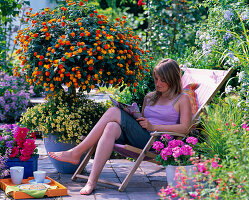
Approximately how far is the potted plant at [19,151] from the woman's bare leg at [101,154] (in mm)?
568

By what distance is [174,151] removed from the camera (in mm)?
3125

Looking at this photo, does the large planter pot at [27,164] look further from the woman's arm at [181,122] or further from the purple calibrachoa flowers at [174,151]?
the purple calibrachoa flowers at [174,151]

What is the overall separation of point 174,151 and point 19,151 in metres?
1.37

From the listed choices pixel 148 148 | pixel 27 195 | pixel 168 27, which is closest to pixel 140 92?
pixel 148 148

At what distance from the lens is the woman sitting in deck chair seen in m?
3.46

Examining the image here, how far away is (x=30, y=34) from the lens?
3.87 m

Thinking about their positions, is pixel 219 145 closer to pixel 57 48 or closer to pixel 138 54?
pixel 138 54

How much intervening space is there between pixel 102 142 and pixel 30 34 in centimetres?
123

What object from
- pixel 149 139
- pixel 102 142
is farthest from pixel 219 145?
pixel 102 142

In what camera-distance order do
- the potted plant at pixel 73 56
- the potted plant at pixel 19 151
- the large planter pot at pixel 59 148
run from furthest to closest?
the large planter pot at pixel 59 148 → the potted plant at pixel 73 56 → the potted plant at pixel 19 151

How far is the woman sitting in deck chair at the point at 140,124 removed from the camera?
3.46m

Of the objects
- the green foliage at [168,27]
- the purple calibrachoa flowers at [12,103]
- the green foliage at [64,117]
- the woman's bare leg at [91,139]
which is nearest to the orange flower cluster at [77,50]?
the green foliage at [64,117]

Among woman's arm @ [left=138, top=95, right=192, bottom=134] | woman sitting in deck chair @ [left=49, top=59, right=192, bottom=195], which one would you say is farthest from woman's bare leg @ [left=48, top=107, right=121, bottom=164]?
woman's arm @ [left=138, top=95, right=192, bottom=134]

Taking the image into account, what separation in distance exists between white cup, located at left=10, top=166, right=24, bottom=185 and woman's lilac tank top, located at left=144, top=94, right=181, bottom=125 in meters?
1.23
